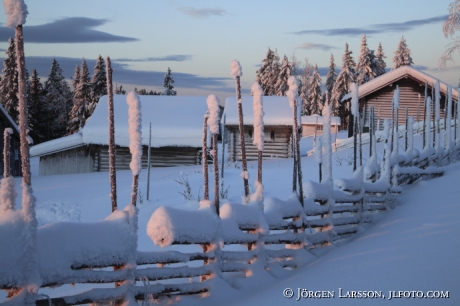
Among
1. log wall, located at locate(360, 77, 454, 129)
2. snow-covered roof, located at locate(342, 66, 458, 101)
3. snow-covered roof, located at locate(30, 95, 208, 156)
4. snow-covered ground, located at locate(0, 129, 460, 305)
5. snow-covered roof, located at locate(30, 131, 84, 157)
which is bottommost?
snow-covered ground, located at locate(0, 129, 460, 305)

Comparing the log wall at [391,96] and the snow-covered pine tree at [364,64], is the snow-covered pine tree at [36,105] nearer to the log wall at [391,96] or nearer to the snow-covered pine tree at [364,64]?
the log wall at [391,96]

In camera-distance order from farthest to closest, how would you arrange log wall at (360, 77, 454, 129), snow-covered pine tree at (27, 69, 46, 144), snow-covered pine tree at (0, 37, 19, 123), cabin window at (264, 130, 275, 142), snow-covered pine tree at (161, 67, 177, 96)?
snow-covered pine tree at (161, 67, 177, 96) < snow-covered pine tree at (27, 69, 46, 144) < snow-covered pine tree at (0, 37, 19, 123) < log wall at (360, 77, 454, 129) < cabin window at (264, 130, 275, 142)

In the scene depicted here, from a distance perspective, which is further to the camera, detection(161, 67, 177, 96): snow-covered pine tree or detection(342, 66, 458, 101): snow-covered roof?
detection(161, 67, 177, 96): snow-covered pine tree

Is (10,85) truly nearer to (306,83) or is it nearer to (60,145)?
(60,145)

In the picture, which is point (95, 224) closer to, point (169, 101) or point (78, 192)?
point (78, 192)

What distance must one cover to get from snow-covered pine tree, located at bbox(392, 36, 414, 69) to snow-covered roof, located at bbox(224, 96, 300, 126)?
113ft

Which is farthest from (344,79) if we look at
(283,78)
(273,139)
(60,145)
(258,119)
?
(258,119)

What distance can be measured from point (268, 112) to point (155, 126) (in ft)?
21.5

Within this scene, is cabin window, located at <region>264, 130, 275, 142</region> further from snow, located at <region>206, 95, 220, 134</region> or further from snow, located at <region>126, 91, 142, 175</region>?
snow, located at <region>126, 91, 142, 175</region>

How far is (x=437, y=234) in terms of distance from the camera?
22.0ft

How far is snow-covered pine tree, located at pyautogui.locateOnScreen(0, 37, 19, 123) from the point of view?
147 ft

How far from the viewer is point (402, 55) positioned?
2391 inches

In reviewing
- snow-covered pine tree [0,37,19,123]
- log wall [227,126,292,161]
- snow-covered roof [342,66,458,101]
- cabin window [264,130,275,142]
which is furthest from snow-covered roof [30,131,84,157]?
snow-covered pine tree [0,37,19,123]

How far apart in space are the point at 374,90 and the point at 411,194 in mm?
19233
